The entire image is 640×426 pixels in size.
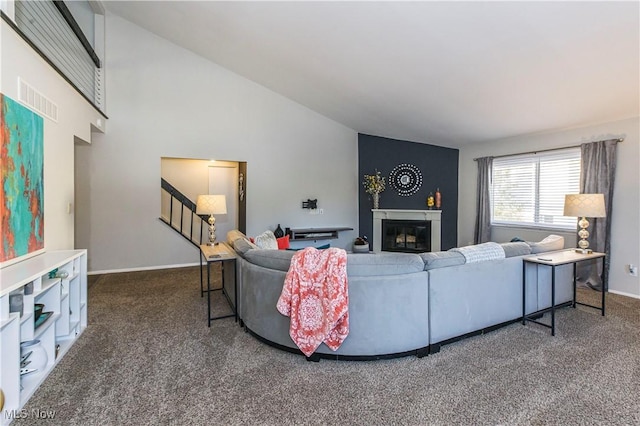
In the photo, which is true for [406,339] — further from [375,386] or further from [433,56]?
[433,56]

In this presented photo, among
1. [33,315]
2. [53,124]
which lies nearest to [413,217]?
[53,124]

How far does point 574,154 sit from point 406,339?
4.21 m

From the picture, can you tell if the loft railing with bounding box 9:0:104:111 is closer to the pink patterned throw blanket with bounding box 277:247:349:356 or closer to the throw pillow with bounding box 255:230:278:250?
the throw pillow with bounding box 255:230:278:250

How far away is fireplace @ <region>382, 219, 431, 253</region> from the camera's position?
6.73 meters

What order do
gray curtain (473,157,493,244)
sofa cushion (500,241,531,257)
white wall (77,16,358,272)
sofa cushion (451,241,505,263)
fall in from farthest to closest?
gray curtain (473,157,493,244) → white wall (77,16,358,272) → sofa cushion (500,241,531,257) → sofa cushion (451,241,505,263)

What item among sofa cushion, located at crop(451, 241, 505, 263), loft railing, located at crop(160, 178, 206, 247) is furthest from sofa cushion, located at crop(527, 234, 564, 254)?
loft railing, located at crop(160, 178, 206, 247)

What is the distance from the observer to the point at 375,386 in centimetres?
218

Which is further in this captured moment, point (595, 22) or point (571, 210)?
point (571, 210)

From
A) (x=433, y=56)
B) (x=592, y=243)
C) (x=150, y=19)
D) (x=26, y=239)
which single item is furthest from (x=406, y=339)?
(x=150, y=19)

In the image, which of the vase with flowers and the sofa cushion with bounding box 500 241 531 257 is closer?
the sofa cushion with bounding box 500 241 531 257

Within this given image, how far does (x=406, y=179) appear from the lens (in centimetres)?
689

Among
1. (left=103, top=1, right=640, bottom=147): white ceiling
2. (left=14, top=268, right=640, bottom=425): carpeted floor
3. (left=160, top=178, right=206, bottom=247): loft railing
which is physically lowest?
(left=14, top=268, right=640, bottom=425): carpeted floor

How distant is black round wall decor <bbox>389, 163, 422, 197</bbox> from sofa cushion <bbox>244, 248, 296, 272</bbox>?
4.67 meters

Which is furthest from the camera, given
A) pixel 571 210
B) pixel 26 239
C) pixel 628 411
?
pixel 571 210
